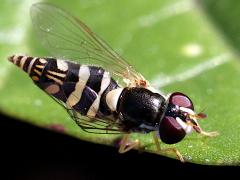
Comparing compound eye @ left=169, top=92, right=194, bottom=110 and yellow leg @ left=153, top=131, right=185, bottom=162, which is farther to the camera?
compound eye @ left=169, top=92, right=194, bottom=110

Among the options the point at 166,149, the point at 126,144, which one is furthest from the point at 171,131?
the point at 126,144

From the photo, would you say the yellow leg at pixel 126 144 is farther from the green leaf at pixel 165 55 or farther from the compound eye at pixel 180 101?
the compound eye at pixel 180 101

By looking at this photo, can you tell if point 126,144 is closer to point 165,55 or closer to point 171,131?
point 171,131

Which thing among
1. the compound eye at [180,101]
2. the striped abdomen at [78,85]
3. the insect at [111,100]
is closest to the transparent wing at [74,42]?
the insect at [111,100]

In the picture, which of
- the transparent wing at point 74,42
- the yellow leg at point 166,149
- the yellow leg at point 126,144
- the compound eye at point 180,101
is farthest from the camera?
the transparent wing at point 74,42

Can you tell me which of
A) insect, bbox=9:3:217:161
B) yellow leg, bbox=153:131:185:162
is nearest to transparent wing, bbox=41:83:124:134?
insect, bbox=9:3:217:161

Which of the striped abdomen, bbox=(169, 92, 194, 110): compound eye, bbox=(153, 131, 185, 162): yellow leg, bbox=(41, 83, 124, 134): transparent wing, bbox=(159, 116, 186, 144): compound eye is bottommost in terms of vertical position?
bbox=(153, 131, 185, 162): yellow leg

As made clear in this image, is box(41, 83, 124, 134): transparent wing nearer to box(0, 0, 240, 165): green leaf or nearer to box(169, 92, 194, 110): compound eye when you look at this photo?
box(0, 0, 240, 165): green leaf

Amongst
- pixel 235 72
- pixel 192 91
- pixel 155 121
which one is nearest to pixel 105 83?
pixel 155 121
